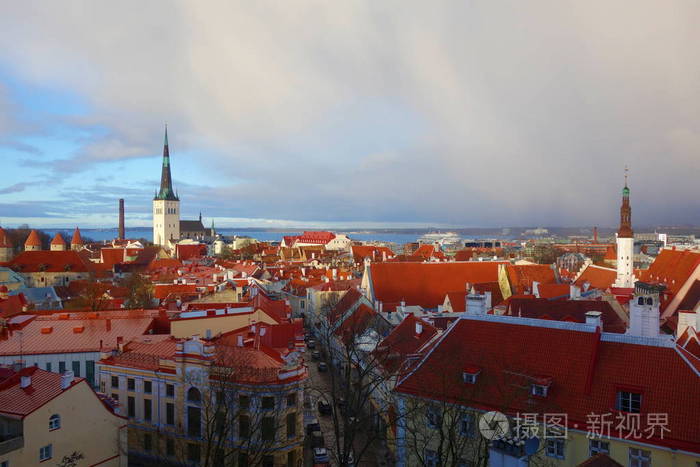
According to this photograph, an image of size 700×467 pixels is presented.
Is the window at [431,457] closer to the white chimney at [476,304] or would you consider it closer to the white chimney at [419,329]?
the white chimney at [476,304]

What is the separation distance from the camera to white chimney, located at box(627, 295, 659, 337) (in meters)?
22.2

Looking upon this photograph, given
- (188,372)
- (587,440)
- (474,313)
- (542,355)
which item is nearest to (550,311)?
(474,313)

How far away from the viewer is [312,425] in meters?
27.9

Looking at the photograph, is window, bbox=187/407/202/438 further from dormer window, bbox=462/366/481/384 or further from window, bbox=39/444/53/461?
dormer window, bbox=462/366/481/384

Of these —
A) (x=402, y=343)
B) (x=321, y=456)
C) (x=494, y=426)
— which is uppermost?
(x=494, y=426)

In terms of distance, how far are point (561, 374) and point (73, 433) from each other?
17981mm

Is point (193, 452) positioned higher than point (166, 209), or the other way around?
point (166, 209)

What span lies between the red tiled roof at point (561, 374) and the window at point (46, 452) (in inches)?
508

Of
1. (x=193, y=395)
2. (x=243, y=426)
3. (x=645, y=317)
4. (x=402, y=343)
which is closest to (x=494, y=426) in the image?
(x=243, y=426)

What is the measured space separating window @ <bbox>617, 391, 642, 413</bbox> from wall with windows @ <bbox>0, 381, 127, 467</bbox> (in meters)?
18.9

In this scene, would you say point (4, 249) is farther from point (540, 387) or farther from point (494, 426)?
point (494, 426)

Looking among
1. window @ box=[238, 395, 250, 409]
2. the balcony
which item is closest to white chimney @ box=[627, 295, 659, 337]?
window @ box=[238, 395, 250, 409]

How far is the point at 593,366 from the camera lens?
18.8 m

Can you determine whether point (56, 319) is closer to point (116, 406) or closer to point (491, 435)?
point (116, 406)
